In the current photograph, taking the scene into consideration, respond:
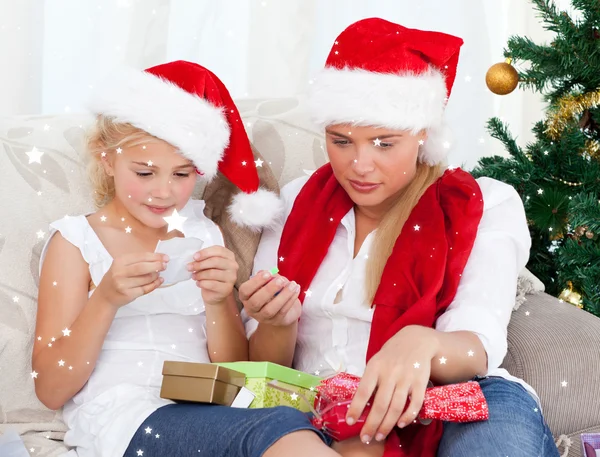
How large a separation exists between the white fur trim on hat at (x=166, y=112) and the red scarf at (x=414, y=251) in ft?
0.77

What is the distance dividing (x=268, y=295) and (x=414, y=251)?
278 millimetres

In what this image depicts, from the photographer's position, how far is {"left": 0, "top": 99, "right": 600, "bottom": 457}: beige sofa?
49.5 inches

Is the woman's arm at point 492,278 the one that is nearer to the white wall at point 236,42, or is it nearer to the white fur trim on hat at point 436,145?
the white fur trim on hat at point 436,145

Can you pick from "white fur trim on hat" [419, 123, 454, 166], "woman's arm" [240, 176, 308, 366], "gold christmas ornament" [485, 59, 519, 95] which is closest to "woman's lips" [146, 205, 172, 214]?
"woman's arm" [240, 176, 308, 366]

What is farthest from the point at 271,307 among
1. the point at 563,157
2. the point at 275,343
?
the point at 563,157

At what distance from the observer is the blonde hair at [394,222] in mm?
1347

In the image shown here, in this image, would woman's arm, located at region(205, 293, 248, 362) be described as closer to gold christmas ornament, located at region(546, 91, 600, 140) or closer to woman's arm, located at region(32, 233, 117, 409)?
woman's arm, located at region(32, 233, 117, 409)

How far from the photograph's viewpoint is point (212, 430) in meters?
1.00

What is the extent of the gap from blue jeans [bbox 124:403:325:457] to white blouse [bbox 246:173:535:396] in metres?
0.32

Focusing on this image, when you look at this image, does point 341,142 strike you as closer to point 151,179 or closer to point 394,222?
point 394,222

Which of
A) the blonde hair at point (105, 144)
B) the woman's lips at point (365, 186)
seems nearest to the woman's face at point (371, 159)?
the woman's lips at point (365, 186)

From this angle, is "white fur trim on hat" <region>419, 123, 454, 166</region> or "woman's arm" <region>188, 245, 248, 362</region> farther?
"white fur trim on hat" <region>419, 123, 454, 166</region>

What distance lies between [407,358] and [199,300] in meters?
0.54

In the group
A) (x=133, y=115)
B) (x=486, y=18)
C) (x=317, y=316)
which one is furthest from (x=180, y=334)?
(x=486, y=18)
